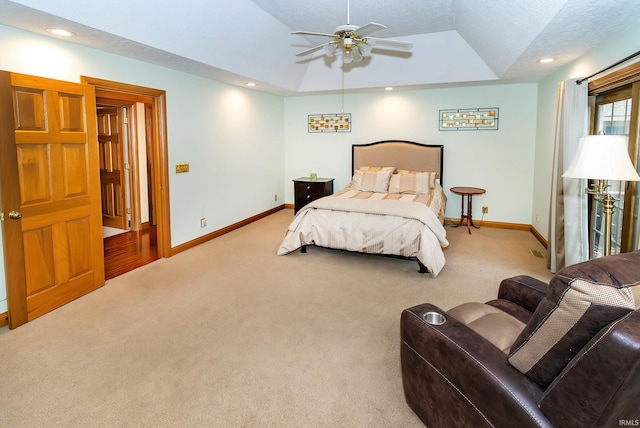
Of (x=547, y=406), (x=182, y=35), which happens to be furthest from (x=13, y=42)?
→ (x=547, y=406)

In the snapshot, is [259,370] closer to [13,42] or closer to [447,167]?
[13,42]

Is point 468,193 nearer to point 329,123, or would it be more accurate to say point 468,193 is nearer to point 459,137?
point 459,137

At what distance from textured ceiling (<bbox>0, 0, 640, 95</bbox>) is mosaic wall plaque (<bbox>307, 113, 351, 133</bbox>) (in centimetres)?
63

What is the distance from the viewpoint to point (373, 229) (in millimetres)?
4484

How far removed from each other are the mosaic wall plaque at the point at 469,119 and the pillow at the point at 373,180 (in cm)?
120

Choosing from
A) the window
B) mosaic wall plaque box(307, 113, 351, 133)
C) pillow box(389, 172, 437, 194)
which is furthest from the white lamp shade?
mosaic wall plaque box(307, 113, 351, 133)

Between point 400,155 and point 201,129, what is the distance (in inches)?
132

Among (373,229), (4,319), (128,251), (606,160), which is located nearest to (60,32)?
(4,319)

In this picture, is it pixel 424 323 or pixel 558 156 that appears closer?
pixel 424 323

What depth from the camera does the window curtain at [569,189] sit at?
3.72m

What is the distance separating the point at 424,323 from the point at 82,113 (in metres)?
3.44

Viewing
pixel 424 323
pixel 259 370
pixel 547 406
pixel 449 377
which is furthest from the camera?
pixel 259 370

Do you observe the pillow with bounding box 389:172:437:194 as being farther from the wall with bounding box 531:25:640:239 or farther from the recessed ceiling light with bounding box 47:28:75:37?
the recessed ceiling light with bounding box 47:28:75:37

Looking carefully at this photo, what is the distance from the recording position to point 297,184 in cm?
694
